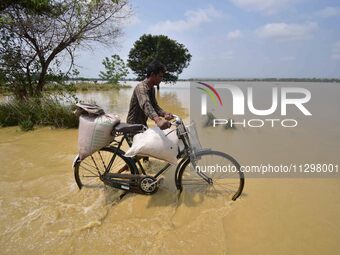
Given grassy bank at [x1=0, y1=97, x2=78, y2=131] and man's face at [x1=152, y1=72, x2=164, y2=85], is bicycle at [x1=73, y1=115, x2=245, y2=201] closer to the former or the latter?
man's face at [x1=152, y1=72, x2=164, y2=85]

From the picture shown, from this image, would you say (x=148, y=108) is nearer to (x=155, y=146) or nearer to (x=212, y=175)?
(x=155, y=146)

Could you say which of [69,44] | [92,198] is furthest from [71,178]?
[69,44]

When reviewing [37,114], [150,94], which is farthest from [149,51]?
[150,94]

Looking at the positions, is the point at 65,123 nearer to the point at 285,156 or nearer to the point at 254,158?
the point at 254,158

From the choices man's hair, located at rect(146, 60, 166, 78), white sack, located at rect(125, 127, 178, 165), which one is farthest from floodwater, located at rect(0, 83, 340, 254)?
man's hair, located at rect(146, 60, 166, 78)

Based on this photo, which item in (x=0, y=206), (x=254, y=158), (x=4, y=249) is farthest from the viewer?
(x=254, y=158)

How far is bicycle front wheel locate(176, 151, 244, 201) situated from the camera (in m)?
3.03

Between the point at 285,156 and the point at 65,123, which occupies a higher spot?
the point at 65,123

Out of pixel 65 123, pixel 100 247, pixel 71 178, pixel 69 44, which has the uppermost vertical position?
pixel 69 44

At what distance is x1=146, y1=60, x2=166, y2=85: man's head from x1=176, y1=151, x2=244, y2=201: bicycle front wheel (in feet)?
3.52

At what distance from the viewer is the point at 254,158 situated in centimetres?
486

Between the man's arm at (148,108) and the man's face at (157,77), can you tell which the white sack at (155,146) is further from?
the man's face at (157,77)

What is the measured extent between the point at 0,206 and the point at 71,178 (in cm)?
101

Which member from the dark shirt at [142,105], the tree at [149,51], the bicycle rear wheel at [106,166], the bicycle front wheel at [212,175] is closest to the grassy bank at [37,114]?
the bicycle rear wheel at [106,166]
